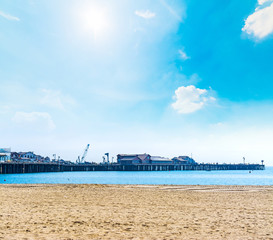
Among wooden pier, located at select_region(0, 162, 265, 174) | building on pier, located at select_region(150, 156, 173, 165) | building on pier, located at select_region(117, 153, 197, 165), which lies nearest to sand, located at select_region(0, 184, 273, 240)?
wooden pier, located at select_region(0, 162, 265, 174)

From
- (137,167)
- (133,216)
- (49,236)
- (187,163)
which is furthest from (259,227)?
(187,163)

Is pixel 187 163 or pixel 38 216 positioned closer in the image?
pixel 38 216

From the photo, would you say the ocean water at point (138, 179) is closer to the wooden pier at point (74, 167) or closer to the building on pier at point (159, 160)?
the wooden pier at point (74, 167)

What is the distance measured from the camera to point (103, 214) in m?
13.0

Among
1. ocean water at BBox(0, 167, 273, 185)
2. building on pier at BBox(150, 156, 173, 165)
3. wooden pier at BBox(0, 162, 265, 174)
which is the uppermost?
building on pier at BBox(150, 156, 173, 165)

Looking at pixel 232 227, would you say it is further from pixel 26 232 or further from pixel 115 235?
pixel 26 232

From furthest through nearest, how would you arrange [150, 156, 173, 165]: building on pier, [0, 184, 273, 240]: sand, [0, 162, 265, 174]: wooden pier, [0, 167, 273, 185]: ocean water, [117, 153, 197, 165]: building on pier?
[150, 156, 173, 165]: building on pier → [117, 153, 197, 165]: building on pier → [0, 162, 265, 174]: wooden pier → [0, 167, 273, 185]: ocean water → [0, 184, 273, 240]: sand

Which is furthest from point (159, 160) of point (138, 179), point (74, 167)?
point (138, 179)

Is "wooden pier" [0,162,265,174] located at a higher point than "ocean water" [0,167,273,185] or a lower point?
higher

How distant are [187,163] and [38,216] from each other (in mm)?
190562

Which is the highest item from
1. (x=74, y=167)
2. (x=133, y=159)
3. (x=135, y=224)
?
(x=133, y=159)

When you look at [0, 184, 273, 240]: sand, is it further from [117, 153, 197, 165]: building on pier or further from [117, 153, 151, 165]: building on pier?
[117, 153, 151, 165]: building on pier

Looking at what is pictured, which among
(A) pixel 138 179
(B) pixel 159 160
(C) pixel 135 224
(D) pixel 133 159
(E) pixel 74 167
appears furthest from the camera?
(B) pixel 159 160

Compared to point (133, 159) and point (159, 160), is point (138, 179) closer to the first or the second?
point (133, 159)
